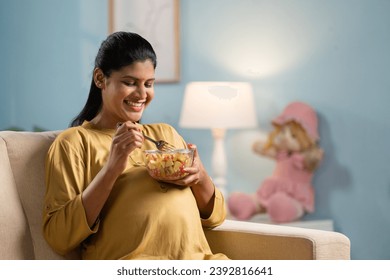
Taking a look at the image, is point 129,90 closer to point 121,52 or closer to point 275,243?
point 121,52

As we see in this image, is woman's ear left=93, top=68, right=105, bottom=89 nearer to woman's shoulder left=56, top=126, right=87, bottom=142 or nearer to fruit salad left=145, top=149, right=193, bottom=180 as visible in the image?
woman's shoulder left=56, top=126, right=87, bottom=142

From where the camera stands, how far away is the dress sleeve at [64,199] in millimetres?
1864

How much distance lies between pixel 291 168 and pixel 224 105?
0.43 metres

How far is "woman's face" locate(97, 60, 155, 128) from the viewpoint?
6.44 feet

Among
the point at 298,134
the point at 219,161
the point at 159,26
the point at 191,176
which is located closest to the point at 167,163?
the point at 191,176

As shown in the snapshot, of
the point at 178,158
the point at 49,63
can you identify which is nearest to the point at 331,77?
the point at 178,158

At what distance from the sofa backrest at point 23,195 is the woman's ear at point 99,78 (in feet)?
0.74

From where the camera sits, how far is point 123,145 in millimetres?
1822

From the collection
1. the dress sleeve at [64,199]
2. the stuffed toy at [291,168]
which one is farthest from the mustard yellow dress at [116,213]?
the stuffed toy at [291,168]

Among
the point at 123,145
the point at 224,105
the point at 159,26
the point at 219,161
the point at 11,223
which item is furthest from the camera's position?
the point at 159,26

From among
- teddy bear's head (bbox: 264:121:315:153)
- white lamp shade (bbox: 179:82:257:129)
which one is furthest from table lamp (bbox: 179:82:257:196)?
teddy bear's head (bbox: 264:121:315:153)

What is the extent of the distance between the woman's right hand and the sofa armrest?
1.51ft

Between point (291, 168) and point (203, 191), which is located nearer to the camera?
point (203, 191)
